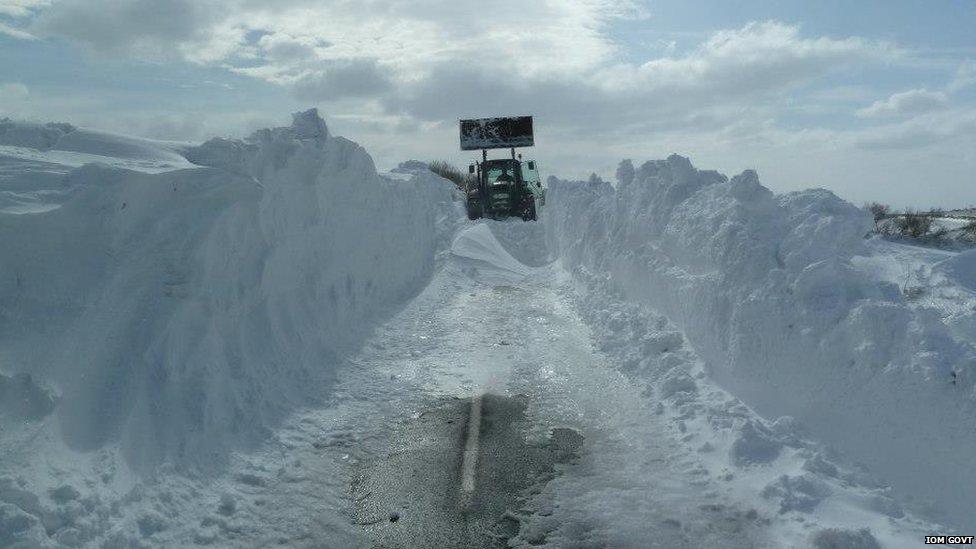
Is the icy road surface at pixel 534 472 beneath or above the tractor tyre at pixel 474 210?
beneath

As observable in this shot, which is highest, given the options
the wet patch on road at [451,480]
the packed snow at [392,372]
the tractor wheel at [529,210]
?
the tractor wheel at [529,210]

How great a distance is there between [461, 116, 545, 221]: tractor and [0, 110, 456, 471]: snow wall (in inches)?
638

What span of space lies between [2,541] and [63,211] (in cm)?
330

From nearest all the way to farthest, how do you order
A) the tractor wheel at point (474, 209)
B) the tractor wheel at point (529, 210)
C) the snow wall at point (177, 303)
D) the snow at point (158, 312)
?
1. the snow at point (158, 312)
2. the snow wall at point (177, 303)
3. the tractor wheel at point (474, 209)
4. the tractor wheel at point (529, 210)

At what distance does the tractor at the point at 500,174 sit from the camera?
26.9 metres

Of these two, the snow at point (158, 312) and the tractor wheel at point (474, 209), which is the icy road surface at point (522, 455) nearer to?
the snow at point (158, 312)

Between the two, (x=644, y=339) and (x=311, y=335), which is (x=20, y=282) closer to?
(x=311, y=335)

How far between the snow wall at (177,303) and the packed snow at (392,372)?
3cm

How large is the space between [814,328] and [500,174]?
2191cm

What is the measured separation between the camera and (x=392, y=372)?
342 inches

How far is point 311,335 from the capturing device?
30.0 ft

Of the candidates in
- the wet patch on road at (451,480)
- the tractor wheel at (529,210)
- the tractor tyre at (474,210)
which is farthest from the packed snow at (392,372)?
the tractor wheel at (529,210)

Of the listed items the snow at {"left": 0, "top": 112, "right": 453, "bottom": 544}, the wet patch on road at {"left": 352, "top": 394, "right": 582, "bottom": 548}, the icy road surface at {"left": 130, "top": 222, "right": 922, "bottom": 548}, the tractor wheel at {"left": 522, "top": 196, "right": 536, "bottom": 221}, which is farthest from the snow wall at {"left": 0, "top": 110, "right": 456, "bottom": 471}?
the tractor wheel at {"left": 522, "top": 196, "right": 536, "bottom": 221}

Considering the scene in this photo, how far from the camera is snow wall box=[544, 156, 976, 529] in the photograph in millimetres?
5078
